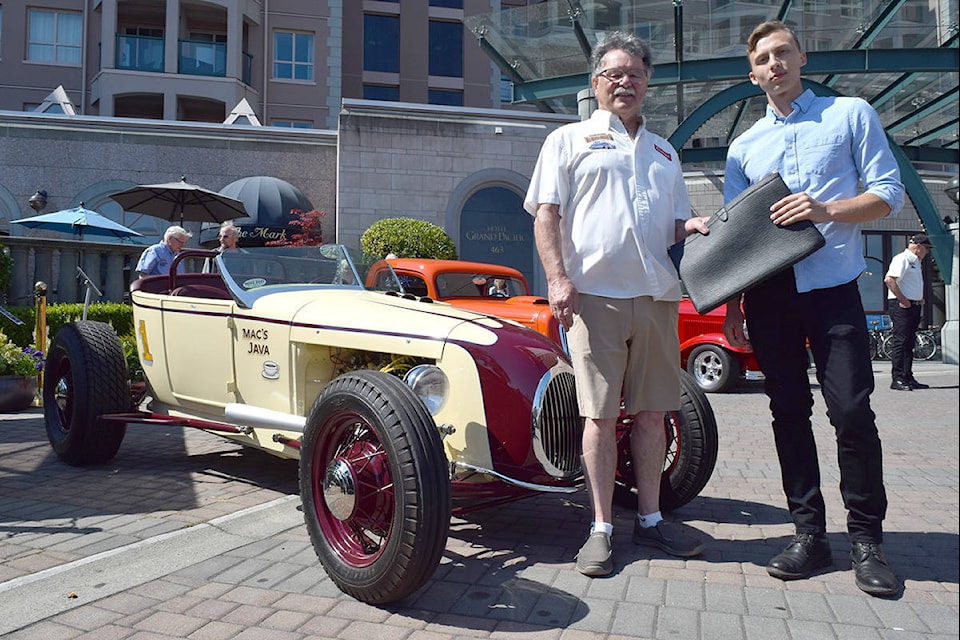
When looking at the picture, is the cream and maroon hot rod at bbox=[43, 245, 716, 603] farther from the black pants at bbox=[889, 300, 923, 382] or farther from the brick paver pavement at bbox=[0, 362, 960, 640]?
the black pants at bbox=[889, 300, 923, 382]

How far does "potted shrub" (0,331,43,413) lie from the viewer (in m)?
7.31

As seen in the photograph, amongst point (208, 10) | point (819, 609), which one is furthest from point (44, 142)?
point (819, 609)

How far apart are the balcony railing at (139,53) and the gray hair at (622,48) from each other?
89.7 ft

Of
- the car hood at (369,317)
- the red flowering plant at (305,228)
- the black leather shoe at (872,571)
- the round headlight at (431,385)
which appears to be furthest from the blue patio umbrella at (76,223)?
the black leather shoe at (872,571)

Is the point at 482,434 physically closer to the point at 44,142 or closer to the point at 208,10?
the point at 44,142

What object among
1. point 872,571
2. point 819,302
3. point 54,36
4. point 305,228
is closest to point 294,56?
point 54,36

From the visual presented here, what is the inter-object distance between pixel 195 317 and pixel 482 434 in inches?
85.6

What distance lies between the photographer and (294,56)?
30078mm

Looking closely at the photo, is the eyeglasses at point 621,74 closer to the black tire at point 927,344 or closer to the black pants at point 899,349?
the black tire at point 927,344

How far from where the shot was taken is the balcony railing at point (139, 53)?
26547mm

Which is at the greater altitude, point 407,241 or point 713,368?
point 407,241

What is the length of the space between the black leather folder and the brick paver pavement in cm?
72

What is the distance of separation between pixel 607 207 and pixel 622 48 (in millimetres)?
700

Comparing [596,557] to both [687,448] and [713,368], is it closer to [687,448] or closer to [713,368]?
[687,448]
